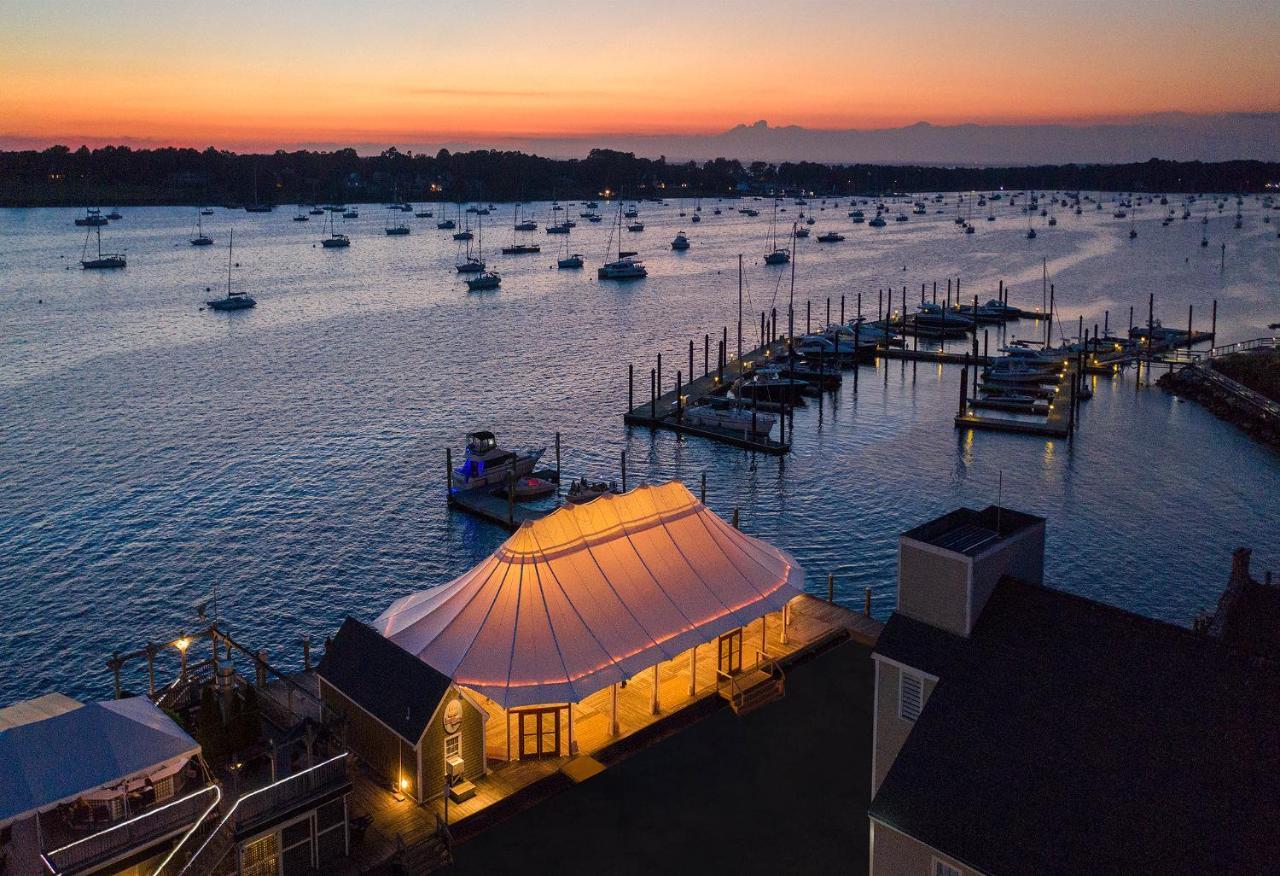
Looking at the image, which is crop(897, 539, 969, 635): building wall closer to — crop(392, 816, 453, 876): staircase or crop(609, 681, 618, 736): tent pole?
crop(609, 681, 618, 736): tent pole

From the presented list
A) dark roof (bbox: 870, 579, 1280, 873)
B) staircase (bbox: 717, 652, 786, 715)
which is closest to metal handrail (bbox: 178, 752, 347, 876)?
staircase (bbox: 717, 652, 786, 715)

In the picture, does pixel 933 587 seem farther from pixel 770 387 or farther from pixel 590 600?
pixel 770 387

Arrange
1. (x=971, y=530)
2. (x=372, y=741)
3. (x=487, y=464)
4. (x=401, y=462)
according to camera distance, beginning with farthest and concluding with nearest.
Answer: (x=401, y=462) < (x=487, y=464) < (x=372, y=741) < (x=971, y=530)

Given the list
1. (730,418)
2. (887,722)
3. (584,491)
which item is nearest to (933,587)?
(887,722)

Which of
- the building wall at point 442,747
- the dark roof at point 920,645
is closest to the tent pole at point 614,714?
the building wall at point 442,747

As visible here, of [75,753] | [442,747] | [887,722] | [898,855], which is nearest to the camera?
[898,855]
